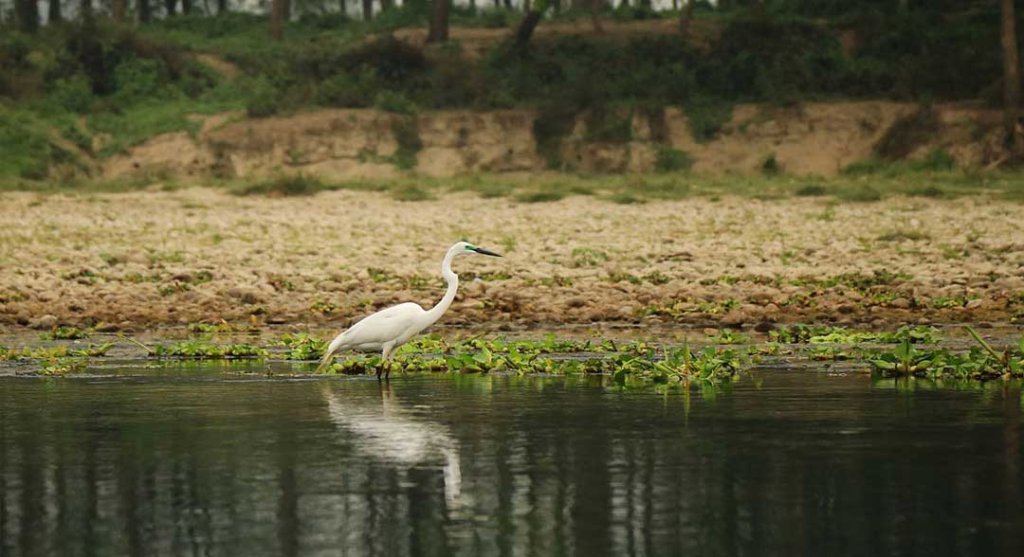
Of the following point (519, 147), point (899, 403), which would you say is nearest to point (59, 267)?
point (899, 403)

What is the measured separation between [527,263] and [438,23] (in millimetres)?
27922

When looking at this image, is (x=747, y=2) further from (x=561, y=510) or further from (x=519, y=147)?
(x=561, y=510)

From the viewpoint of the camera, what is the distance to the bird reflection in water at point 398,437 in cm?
833

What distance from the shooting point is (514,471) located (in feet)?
27.0

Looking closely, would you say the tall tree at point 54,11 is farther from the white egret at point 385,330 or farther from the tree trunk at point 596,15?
the white egret at point 385,330

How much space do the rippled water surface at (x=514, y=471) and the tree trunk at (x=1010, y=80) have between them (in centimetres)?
2638

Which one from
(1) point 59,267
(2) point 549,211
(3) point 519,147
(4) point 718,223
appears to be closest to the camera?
(1) point 59,267

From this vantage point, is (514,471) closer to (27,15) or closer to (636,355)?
(636,355)

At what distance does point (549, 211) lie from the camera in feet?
91.6

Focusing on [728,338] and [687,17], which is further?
[687,17]

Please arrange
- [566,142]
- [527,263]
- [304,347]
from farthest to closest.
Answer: [566,142]
[527,263]
[304,347]

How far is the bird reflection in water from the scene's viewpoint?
8328 mm

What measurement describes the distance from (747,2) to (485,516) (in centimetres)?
4625

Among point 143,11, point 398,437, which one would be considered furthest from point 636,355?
point 143,11
